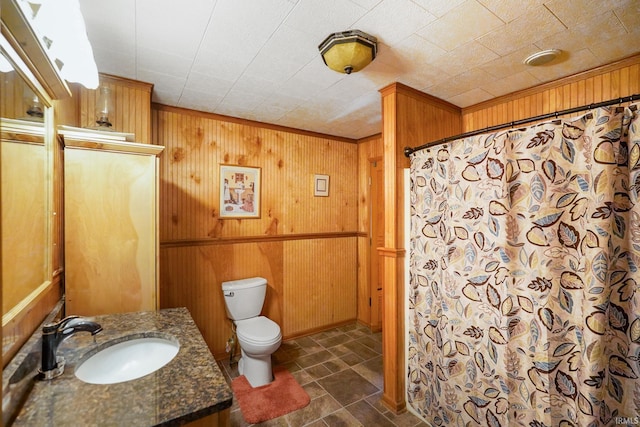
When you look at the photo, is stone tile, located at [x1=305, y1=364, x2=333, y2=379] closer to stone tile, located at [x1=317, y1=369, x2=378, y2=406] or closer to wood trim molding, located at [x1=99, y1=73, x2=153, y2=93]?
stone tile, located at [x1=317, y1=369, x2=378, y2=406]

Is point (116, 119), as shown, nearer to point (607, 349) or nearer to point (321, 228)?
point (321, 228)

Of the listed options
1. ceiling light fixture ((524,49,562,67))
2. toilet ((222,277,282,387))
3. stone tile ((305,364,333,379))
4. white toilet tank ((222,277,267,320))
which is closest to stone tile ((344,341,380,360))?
stone tile ((305,364,333,379))

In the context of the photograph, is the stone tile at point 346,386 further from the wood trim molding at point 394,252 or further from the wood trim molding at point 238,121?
the wood trim molding at point 238,121

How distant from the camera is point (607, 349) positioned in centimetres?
120

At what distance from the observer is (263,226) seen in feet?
9.68

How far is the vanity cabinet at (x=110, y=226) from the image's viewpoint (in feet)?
4.91

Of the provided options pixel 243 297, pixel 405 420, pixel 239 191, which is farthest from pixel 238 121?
pixel 405 420

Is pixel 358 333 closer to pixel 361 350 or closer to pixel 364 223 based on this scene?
pixel 361 350

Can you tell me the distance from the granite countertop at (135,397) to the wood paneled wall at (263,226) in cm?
152

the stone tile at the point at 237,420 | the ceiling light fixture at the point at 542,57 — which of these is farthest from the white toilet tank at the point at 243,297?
the ceiling light fixture at the point at 542,57

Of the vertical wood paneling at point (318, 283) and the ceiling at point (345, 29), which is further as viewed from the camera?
the vertical wood paneling at point (318, 283)

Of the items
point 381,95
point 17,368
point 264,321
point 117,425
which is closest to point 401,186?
point 381,95

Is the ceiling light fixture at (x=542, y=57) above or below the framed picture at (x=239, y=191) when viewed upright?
above

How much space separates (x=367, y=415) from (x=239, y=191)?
7.23 ft
